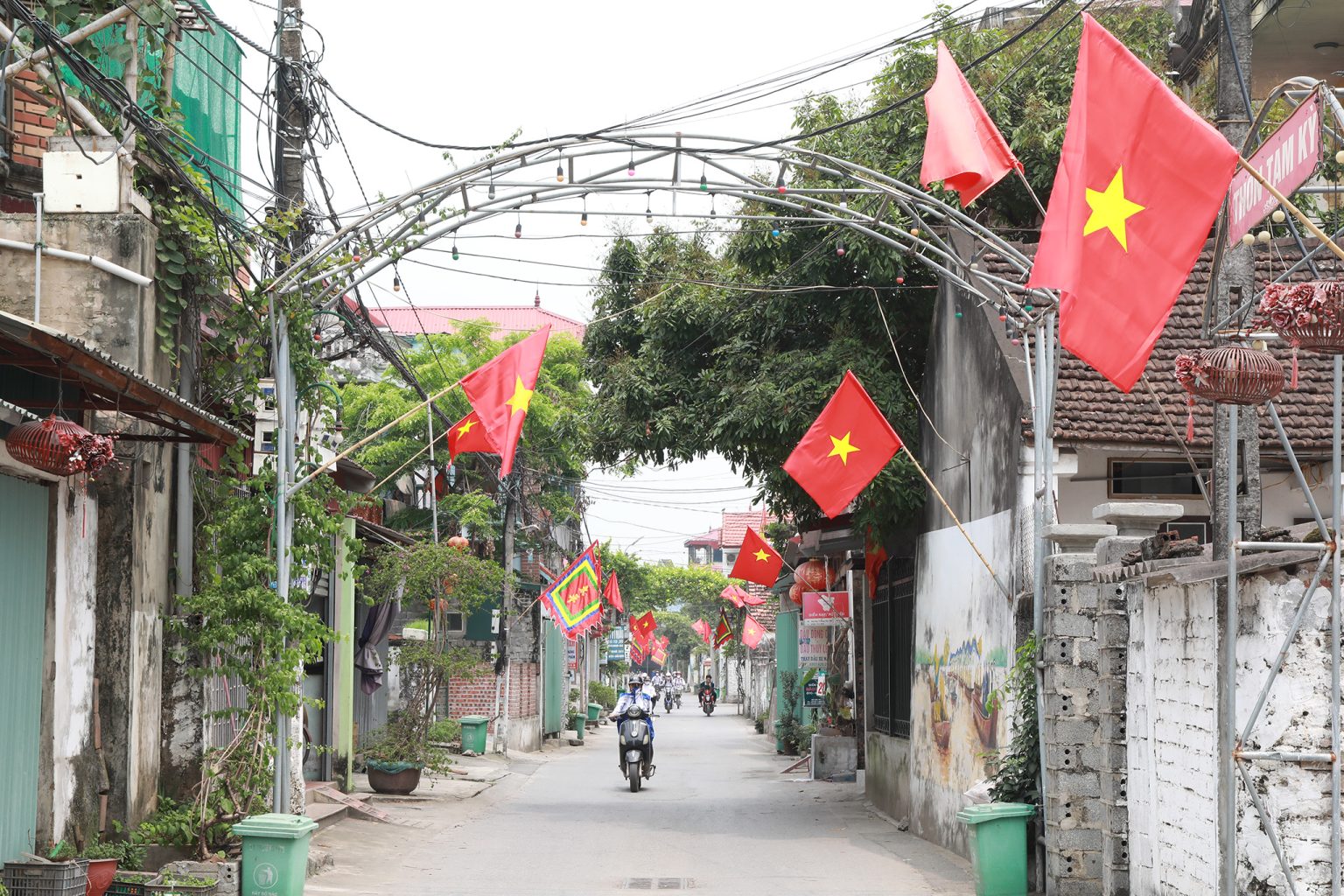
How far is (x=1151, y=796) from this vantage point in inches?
391

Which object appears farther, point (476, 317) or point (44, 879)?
point (476, 317)

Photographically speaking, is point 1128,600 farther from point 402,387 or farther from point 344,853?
point 402,387

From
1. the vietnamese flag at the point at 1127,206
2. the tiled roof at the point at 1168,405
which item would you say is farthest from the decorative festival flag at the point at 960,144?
the tiled roof at the point at 1168,405

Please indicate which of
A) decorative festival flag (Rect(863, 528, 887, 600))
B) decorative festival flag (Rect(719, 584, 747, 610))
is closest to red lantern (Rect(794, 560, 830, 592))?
decorative festival flag (Rect(863, 528, 887, 600))

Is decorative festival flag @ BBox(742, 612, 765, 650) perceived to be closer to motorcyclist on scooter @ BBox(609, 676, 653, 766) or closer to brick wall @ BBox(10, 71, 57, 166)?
motorcyclist on scooter @ BBox(609, 676, 653, 766)

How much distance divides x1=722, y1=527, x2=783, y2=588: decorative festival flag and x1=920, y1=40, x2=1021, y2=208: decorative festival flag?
1565cm

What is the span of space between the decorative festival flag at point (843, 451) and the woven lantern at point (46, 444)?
6954mm

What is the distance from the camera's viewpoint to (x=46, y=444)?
848 centimetres

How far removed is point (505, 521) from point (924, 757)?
47.7 feet

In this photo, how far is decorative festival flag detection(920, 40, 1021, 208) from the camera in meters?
10.5

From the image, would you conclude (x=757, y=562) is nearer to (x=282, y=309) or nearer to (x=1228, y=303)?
(x=282, y=309)

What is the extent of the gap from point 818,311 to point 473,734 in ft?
44.6

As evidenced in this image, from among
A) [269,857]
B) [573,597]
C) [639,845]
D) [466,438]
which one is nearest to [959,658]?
[639,845]

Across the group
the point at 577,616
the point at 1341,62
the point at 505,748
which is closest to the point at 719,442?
the point at 1341,62
